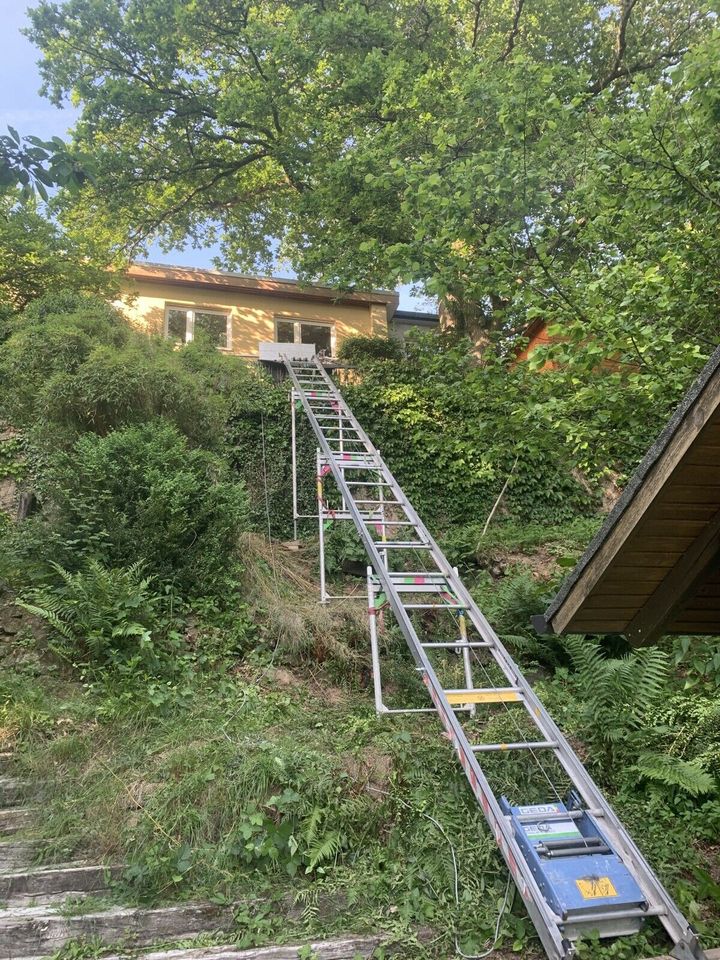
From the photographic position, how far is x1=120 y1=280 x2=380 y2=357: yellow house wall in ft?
49.1

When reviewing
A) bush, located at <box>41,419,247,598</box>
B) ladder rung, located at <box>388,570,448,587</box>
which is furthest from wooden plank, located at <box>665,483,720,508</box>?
bush, located at <box>41,419,247,598</box>

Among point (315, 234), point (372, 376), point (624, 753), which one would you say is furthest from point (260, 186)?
point (624, 753)

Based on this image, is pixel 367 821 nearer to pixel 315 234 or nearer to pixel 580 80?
pixel 580 80

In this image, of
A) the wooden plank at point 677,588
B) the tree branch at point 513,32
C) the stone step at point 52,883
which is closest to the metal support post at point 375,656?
the stone step at point 52,883

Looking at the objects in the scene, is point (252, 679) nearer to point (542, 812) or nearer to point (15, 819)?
point (15, 819)

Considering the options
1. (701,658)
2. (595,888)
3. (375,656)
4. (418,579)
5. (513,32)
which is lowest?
(595,888)

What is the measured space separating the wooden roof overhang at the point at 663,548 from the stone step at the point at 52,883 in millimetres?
3070

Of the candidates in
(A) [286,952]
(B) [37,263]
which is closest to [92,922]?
(A) [286,952]

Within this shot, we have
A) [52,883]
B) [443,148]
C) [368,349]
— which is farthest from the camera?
[368,349]

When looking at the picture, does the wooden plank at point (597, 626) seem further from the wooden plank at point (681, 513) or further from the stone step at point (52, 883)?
the stone step at point (52, 883)

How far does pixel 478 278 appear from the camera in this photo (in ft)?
24.8

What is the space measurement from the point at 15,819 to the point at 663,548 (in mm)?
4495

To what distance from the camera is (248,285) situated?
51.1 feet

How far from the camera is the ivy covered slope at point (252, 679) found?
3.89 meters
